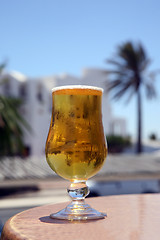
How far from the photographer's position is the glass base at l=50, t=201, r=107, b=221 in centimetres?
91

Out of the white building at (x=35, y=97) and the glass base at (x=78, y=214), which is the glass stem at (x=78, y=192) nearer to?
the glass base at (x=78, y=214)

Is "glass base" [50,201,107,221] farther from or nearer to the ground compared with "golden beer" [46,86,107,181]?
nearer to the ground

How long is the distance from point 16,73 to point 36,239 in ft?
90.3

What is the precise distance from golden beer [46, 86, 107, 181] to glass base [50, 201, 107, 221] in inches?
3.0

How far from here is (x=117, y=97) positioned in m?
21.3

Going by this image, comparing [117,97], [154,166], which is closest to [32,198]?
[154,166]

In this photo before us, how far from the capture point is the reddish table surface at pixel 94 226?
751mm

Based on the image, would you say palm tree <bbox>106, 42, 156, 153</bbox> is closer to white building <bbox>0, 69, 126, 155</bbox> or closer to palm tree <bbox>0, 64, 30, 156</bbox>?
white building <bbox>0, 69, 126, 155</bbox>

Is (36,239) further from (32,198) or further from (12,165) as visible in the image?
(12,165)

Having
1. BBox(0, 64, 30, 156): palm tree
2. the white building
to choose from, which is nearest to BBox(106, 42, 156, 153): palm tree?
the white building

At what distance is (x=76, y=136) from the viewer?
0.96 metres

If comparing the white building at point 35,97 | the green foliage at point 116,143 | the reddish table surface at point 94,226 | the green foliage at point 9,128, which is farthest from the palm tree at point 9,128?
the green foliage at point 116,143

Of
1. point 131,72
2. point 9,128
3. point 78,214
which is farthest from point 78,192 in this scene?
point 131,72

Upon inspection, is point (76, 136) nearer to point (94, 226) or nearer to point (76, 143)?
point (76, 143)
